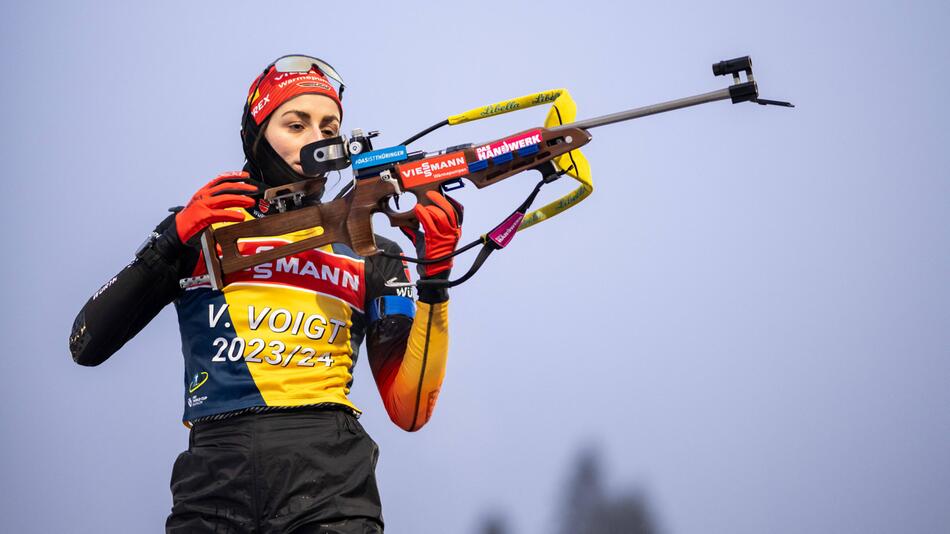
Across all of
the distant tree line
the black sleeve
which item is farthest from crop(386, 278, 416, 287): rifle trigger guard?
the distant tree line

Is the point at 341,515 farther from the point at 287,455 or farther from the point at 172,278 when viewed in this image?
the point at 172,278

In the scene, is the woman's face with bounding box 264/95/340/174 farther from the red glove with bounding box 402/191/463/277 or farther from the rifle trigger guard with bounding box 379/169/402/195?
the red glove with bounding box 402/191/463/277

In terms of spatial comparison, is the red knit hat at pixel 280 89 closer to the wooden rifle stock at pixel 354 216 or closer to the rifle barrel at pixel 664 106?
the wooden rifle stock at pixel 354 216

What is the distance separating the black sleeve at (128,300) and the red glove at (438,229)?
1.46ft

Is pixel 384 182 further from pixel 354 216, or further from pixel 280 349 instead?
pixel 280 349

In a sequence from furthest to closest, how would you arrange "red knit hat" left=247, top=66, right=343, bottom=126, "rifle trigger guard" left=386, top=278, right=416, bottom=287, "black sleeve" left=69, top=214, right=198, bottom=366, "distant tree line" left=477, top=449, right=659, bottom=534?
"distant tree line" left=477, top=449, right=659, bottom=534 < "red knit hat" left=247, top=66, right=343, bottom=126 < "rifle trigger guard" left=386, top=278, right=416, bottom=287 < "black sleeve" left=69, top=214, right=198, bottom=366

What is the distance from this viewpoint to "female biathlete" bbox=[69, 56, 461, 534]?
146 cm

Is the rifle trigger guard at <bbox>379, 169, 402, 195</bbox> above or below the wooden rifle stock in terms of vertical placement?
above

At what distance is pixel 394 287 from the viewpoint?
1.72m

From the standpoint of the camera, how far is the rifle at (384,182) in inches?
62.5

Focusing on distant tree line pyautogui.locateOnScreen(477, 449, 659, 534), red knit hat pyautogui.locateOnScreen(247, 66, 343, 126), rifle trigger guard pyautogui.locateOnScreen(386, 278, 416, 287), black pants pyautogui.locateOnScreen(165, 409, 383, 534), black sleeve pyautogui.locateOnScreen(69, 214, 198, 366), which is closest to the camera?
black pants pyautogui.locateOnScreen(165, 409, 383, 534)

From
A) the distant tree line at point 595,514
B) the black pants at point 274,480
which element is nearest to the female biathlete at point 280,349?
the black pants at point 274,480

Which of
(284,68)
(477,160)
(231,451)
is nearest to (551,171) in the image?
(477,160)

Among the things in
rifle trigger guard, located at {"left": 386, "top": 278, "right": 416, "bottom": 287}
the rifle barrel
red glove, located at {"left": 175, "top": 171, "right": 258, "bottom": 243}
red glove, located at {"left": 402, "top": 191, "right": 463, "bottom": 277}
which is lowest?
rifle trigger guard, located at {"left": 386, "top": 278, "right": 416, "bottom": 287}
